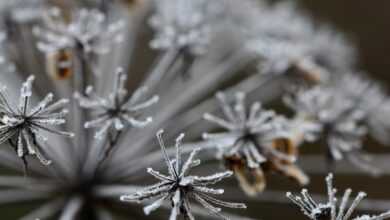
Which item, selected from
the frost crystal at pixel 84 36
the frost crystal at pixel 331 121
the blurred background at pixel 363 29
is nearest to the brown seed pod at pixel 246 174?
the frost crystal at pixel 331 121

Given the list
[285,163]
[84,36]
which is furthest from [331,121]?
[84,36]

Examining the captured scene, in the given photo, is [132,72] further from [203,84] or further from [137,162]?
[137,162]

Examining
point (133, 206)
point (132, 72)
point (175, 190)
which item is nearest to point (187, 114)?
point (133, 206)

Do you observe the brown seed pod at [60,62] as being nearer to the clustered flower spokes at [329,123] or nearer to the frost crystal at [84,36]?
the frost crystal at [84,36]

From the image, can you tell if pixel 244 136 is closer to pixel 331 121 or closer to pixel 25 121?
pixel 331 121

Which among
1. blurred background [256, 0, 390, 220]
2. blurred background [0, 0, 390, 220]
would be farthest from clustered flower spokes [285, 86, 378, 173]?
blurred background [256, 0, 390, 220]

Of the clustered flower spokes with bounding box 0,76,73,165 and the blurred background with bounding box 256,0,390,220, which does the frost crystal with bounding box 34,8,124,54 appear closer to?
the clustered flower spokes with bounding box 0,76,73,165
